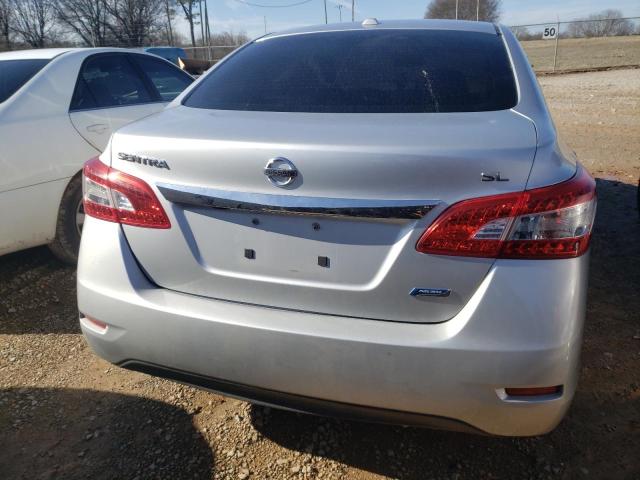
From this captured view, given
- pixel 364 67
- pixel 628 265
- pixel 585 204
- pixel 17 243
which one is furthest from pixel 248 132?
pixel 628 265

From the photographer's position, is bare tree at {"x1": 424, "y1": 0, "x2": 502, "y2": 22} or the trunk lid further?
bare tree at {"x1": 424, "y1": 0, "x2": 502, "y2": 22}

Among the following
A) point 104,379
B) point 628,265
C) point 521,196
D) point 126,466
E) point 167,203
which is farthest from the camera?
point 628,265

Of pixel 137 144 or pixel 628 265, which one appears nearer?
pixel 137 144

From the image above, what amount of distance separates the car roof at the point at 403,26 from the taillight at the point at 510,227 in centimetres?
140

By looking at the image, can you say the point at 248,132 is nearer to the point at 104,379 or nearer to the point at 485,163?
the point at 485,163

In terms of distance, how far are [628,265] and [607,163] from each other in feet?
11.6

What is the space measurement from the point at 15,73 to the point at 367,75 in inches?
113

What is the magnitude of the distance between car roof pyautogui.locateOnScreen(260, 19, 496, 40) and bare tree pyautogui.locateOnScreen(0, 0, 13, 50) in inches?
1647

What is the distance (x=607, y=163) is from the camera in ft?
22.0

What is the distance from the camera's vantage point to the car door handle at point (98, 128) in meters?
3.73

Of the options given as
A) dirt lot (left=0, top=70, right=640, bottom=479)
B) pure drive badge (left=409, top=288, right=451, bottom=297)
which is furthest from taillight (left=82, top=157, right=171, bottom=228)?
dirt lot (left=0, top=70, right=640, bottom=479)

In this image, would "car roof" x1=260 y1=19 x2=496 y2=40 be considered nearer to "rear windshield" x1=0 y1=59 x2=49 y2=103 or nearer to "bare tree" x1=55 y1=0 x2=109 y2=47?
"rear windshield" x1=0 y1=59 x2=49 y2=103

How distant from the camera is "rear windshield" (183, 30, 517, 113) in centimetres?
191

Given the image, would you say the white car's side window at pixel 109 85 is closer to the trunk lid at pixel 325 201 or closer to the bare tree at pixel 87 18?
the trunk lid at pixel 325 201
